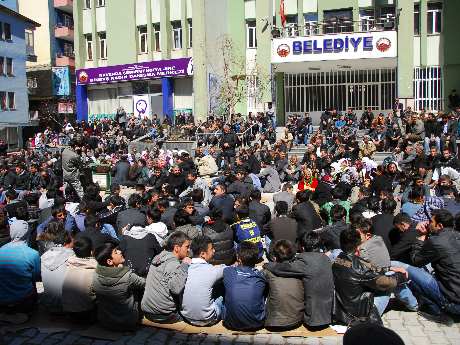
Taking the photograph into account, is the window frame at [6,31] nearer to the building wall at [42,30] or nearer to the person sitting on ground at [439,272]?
the building wall at [42,30]

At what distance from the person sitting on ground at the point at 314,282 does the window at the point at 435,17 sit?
24503 mm

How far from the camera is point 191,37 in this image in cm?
3384

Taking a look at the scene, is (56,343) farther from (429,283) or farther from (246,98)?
(246,98)

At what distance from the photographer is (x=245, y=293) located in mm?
6664

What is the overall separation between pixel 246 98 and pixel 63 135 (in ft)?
36.3

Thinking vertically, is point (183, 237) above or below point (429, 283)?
above

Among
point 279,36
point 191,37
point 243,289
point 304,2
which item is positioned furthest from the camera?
point 191,37

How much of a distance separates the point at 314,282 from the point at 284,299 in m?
0.44

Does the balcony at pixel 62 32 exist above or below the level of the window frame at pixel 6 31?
above

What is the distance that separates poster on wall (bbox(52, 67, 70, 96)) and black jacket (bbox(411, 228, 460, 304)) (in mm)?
38474

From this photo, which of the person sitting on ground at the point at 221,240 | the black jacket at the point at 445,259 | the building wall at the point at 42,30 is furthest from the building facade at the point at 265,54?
the black jacket at the point at 445,259

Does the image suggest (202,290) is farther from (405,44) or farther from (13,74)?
(13,74)

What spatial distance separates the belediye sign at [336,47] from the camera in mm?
25047

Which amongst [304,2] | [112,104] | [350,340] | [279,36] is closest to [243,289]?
[350,340]
